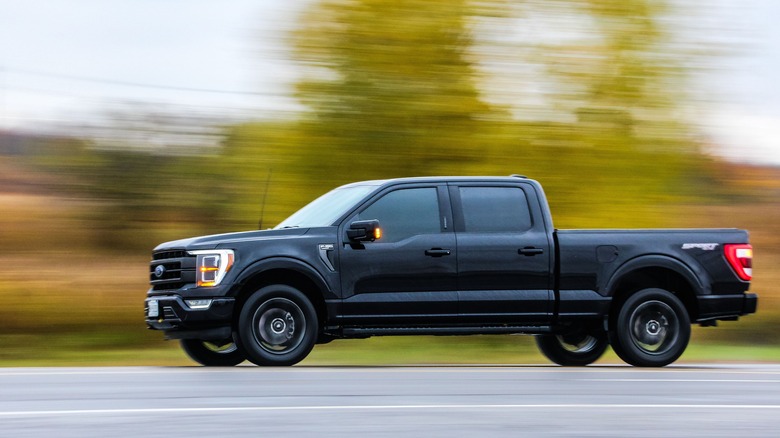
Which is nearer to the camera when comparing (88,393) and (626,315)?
(88,393)

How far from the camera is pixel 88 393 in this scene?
9797mm

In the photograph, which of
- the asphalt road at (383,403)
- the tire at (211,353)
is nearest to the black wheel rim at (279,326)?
the asphalt road at (383,403)

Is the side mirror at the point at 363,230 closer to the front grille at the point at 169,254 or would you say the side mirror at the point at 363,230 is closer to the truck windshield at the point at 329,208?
the truck windshield at the point at 329,208

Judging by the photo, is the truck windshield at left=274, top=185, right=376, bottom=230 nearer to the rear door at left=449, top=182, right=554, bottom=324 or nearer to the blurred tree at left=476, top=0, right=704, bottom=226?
the rear door at left=449, top=182, right=554, bottom=324

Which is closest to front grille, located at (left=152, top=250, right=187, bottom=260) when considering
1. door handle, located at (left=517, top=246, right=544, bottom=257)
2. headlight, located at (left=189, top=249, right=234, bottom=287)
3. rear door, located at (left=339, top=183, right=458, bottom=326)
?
headlight, located at (left=189, top=249, right=234, bottom=287)

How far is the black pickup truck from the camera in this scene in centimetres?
1270

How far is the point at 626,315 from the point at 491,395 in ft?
13.6

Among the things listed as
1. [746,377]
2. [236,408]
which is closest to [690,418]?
[236,408]

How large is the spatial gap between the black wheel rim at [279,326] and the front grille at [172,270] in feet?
2.36

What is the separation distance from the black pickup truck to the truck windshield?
2 cm

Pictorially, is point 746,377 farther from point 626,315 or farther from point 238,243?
point 238,243

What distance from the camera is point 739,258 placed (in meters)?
13.6

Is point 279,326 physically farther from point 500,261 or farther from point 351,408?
point 351,408

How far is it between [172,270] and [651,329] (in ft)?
15.0
